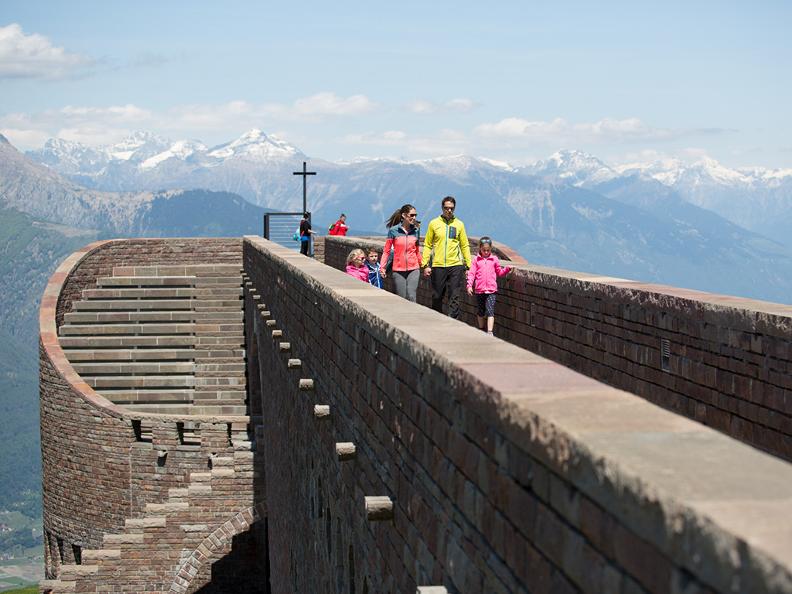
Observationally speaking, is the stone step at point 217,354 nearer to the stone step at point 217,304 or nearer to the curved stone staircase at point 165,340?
the curved stone staircase at point 165,340

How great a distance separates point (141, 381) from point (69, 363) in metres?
1.39

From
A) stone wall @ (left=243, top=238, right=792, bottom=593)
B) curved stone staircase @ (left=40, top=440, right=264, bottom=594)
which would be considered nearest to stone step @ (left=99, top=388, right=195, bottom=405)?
curved stone staircase @ (left=40, top=440, right=264, bottom=594)

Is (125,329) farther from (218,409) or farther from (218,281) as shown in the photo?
(218,409)

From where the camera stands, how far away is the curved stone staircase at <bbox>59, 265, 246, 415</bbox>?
24.7m

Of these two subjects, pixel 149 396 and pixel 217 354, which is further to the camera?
pixel 217 354

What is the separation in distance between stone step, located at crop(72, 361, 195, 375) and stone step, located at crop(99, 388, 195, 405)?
42cm

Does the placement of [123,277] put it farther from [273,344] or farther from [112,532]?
[273,344]

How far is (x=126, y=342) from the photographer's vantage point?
85.1 feet

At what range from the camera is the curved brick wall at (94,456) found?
2189 cm

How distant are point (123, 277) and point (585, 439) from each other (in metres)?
26.7

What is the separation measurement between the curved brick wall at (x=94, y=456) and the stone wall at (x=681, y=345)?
1105 cm

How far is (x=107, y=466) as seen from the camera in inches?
890

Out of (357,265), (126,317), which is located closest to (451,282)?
(357,265)

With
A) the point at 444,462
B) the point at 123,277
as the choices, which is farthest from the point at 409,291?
the point at 123,277
